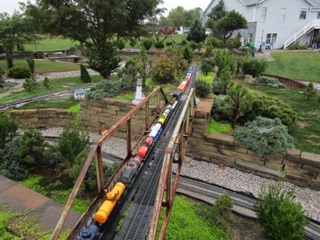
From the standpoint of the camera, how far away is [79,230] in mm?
2725

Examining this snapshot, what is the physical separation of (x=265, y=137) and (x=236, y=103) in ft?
4.38

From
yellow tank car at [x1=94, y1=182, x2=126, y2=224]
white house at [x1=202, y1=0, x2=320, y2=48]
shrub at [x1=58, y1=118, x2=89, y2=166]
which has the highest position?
white house at [x1=202, y1=0, x2=320, y2=48]

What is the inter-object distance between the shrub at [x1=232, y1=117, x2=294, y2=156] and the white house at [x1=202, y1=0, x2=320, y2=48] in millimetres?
26562

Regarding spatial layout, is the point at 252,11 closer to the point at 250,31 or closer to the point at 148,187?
the point at 250,31

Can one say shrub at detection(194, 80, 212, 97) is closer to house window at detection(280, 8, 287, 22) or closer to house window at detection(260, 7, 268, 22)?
house window at detection(260, 7, 268, 22)

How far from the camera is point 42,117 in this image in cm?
930

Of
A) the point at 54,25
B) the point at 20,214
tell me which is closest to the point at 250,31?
the point at 54,25

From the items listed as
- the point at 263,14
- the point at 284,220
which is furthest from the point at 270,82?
the point at 263,14

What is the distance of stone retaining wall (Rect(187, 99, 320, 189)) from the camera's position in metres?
5.86

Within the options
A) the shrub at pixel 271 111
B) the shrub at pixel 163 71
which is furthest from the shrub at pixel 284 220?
the shrub at pixel 163 71

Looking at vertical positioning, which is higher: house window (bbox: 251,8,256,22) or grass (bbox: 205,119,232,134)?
house window (bbox: 251,8,256,22)

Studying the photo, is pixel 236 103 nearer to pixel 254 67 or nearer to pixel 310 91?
pixel 310 91

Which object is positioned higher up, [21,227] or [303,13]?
[303,13]

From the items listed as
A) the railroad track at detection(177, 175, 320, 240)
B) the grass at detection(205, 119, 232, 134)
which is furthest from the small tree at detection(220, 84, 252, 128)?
the railroad track at detection(177, 175, 320, 240)
